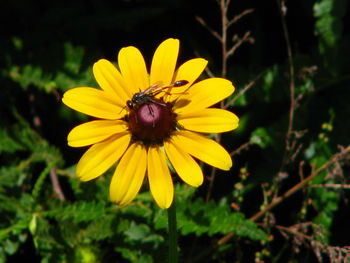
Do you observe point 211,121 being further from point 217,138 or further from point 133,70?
point 217,138

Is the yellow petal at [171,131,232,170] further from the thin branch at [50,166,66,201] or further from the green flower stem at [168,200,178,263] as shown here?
the thin branch at [50,166,66,201]

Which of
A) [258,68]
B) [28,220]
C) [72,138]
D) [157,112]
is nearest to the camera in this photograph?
[72,138]

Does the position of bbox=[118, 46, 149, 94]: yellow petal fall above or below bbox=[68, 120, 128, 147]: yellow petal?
above

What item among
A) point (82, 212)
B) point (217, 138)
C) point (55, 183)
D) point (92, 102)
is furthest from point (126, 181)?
point (55, 183)

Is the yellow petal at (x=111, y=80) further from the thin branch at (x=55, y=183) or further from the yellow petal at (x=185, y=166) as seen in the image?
the thin branch at (x=55, y=183)

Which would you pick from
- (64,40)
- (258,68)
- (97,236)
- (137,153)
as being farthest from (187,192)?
(64,40)

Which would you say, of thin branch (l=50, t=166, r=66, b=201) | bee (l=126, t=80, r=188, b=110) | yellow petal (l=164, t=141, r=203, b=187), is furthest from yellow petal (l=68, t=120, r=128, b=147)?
thin branch (l=50, t=166, r=66, b=201)

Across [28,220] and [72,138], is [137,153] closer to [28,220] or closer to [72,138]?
[72,138]
